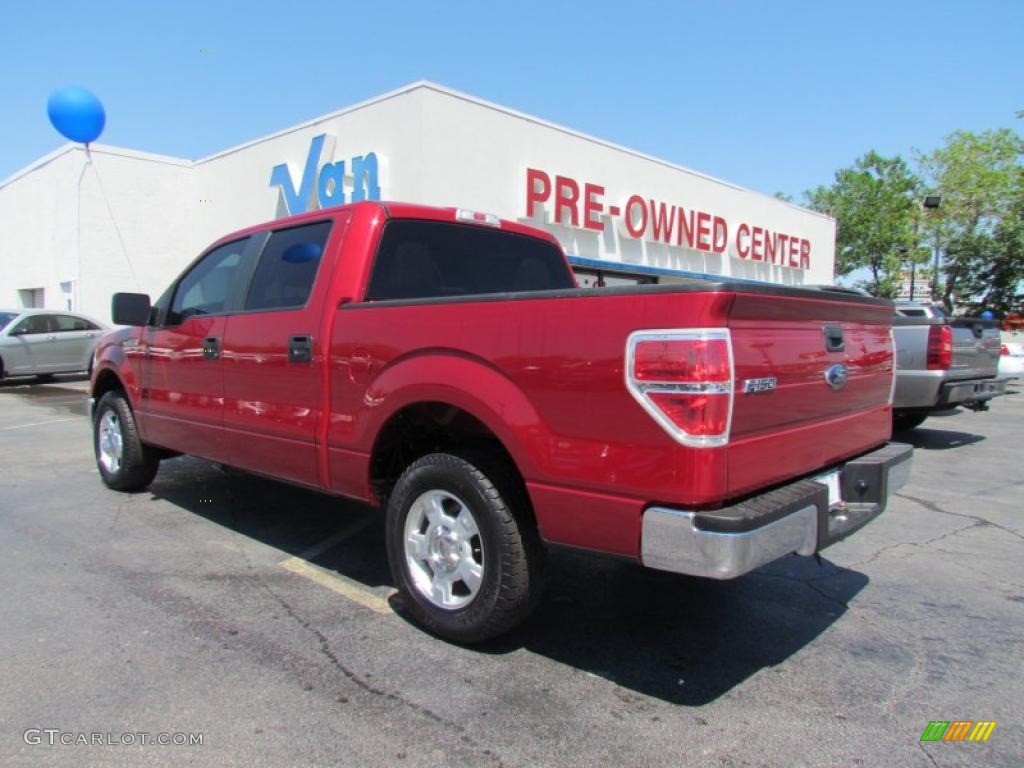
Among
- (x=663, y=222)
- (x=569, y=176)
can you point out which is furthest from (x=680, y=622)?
(x=663, y=222)

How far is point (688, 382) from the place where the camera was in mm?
2430

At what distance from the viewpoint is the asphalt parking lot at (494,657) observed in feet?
8.41

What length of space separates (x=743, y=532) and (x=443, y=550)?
137 cm

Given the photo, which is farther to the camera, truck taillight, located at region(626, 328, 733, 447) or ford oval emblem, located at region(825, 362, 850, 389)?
ford oval emblem, located at region(825, 362, 850, 389)

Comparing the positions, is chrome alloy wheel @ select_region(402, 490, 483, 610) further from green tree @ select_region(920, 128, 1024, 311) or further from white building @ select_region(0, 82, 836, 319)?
green tree @ select_region(920, 128, 1024, 311)

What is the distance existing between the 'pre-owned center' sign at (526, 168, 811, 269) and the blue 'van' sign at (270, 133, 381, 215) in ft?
9.97

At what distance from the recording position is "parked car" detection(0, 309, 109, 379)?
1516 cm

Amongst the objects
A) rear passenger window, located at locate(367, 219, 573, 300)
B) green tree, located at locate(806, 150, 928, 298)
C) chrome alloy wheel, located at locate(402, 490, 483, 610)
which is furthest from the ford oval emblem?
green tree, located at locate(806, 150, 928, 298)

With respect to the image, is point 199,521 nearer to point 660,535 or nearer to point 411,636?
point 411,636

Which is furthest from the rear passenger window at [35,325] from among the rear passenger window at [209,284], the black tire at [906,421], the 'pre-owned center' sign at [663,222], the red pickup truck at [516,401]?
the black tire at [906,421]

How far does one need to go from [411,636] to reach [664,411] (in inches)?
67.5

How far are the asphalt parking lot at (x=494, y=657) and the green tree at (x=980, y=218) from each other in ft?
84.6

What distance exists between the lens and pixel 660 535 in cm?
253

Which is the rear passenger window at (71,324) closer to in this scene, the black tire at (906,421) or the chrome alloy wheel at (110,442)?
the chrome alloy wheel at (110,442)
